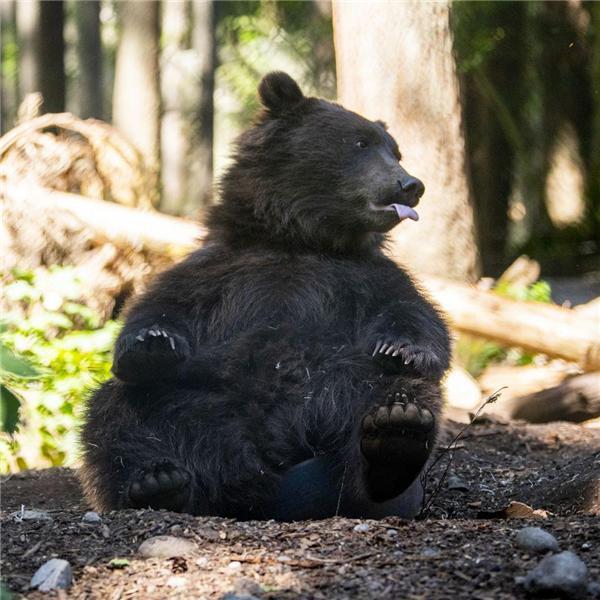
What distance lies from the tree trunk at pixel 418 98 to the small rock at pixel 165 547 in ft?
16.3

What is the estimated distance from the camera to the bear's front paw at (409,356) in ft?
14.1

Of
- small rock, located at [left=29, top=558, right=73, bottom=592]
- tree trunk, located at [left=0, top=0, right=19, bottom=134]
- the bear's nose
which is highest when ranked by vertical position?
tree trunk, located at [left=0, top=0, right=19, bottom=134]

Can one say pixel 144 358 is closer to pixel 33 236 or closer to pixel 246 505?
pixel 246 505

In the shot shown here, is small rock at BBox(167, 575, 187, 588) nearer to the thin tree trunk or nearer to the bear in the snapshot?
the bear

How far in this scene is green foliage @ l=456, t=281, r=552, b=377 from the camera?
28.2ft

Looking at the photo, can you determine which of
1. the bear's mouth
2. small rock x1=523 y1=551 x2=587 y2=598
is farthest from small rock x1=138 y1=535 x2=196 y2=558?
the bear's mouth

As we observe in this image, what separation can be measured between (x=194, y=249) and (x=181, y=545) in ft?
6.56

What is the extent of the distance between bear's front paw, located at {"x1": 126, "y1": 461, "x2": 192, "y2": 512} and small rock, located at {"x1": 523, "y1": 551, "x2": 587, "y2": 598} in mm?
1575

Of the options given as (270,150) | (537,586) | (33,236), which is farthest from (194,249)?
(33,236)

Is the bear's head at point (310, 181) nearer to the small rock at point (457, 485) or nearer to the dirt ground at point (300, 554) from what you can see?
the small rock at point (457, 485)

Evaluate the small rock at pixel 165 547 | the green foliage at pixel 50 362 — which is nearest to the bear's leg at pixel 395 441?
the small rock at pixel 165 547

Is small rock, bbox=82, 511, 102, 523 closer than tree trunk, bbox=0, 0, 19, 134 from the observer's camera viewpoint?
Yes

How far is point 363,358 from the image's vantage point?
14.5ft

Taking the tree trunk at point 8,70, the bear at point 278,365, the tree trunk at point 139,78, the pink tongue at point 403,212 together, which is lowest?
the bear at point 278,365
